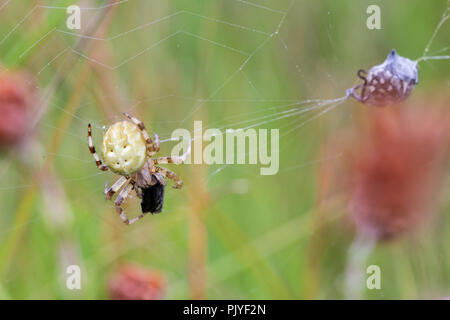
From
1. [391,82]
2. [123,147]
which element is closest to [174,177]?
[123,147]

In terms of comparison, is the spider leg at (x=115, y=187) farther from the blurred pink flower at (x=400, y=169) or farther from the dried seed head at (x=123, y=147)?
the blurred pink flower at (x=400, y=169)

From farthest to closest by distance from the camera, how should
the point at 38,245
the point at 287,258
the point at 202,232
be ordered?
the point at 287,258
the point at 38,245
the point at 202,232

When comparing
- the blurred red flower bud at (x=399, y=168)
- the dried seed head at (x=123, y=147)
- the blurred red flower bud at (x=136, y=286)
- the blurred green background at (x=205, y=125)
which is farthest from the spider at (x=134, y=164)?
the blurred red flower bud at (x=399, y=168)

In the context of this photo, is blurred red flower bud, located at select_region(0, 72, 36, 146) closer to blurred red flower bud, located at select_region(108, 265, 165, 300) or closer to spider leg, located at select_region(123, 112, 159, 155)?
spider leg, located at select_region(123, 112, 159, 155)

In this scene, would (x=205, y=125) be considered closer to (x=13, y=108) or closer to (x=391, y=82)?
(x=13, y=108)

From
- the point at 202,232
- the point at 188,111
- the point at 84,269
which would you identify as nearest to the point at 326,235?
the point at 202,232

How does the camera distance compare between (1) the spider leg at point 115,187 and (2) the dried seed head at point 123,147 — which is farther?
(1) the spider leg at point 115,187

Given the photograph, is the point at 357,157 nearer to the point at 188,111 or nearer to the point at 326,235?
the point at 326,235
